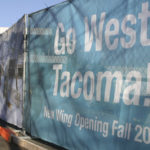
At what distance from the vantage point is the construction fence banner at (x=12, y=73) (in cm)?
670

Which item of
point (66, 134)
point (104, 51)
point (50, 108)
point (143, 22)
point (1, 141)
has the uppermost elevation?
point (143, 22)

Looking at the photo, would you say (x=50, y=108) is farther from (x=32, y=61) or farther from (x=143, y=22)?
(x=143, y=22)

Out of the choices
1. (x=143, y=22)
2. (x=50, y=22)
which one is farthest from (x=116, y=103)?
(x=50, y=22)

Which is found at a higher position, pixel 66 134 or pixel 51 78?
pixel 51 78

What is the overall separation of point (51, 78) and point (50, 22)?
109cm

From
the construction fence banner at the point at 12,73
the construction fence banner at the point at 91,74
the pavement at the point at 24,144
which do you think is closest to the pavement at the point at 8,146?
the pavement at the point at 24,144

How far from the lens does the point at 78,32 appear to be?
190 inches

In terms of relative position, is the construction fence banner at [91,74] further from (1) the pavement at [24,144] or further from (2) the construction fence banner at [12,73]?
(2) the construction fence banner at [12,73]

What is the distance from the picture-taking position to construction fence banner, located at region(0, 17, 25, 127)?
6695 millimetres

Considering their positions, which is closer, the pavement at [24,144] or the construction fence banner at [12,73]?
the pavement at [24,144]

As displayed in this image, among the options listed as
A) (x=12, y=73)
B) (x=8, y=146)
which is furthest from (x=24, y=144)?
(x=12, y=73)

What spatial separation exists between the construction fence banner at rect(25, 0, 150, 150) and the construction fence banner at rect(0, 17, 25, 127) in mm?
562

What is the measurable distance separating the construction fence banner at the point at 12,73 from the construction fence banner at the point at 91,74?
0.56 m

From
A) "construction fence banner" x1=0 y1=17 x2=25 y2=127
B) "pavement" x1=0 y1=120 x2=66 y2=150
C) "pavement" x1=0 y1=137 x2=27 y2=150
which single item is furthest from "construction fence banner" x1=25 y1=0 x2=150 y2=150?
"construction fence banner" x1=0 y1=17 x2=25 y2=127
